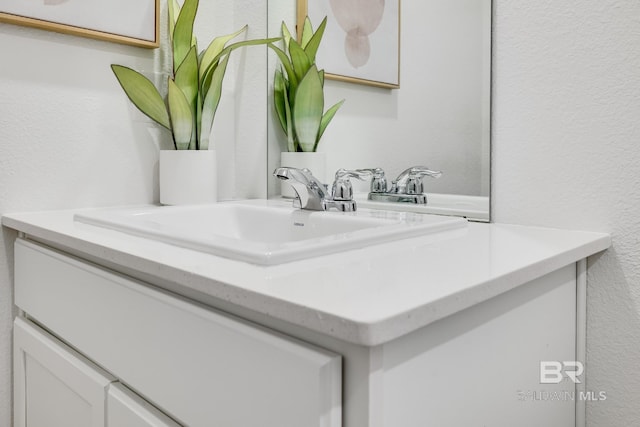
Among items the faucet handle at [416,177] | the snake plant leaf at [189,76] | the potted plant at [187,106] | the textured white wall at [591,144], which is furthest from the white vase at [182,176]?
the textured white wall at [591,144]

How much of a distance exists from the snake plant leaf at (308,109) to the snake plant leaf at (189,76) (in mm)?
264

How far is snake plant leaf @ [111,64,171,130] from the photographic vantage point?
1.15m

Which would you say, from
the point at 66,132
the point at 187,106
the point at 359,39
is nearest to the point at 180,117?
the point at 187,106

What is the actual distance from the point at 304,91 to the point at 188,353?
0.86 metres

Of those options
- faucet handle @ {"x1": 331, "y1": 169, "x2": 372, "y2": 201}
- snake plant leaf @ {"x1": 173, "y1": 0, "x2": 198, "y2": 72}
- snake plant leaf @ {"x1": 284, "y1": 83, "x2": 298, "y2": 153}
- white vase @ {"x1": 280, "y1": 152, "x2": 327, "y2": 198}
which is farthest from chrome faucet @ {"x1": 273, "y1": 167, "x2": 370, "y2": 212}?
snake plant leaf @ {"x1": 173, "y1": 0, "x2": 198, "y2": 72}

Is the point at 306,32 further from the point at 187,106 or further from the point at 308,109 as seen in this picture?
the point at 187,106


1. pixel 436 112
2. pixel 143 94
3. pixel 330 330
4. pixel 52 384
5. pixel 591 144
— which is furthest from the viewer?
pixel 143 94

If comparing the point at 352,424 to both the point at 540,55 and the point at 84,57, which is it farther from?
the point at 84,57

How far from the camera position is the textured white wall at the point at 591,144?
0.82 metres

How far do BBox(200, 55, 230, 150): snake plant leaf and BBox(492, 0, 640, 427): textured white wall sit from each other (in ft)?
2.17

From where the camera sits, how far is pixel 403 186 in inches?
45.6

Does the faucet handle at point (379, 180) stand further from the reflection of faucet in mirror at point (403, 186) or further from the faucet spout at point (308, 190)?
the faucet spout at point (308, 190)

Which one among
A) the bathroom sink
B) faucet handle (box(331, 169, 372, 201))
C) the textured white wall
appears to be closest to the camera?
the bathroom sink

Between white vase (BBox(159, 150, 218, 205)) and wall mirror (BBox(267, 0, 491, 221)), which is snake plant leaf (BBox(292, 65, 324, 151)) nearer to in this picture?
wall mirror (BBox(267, 0, 491, 221))
